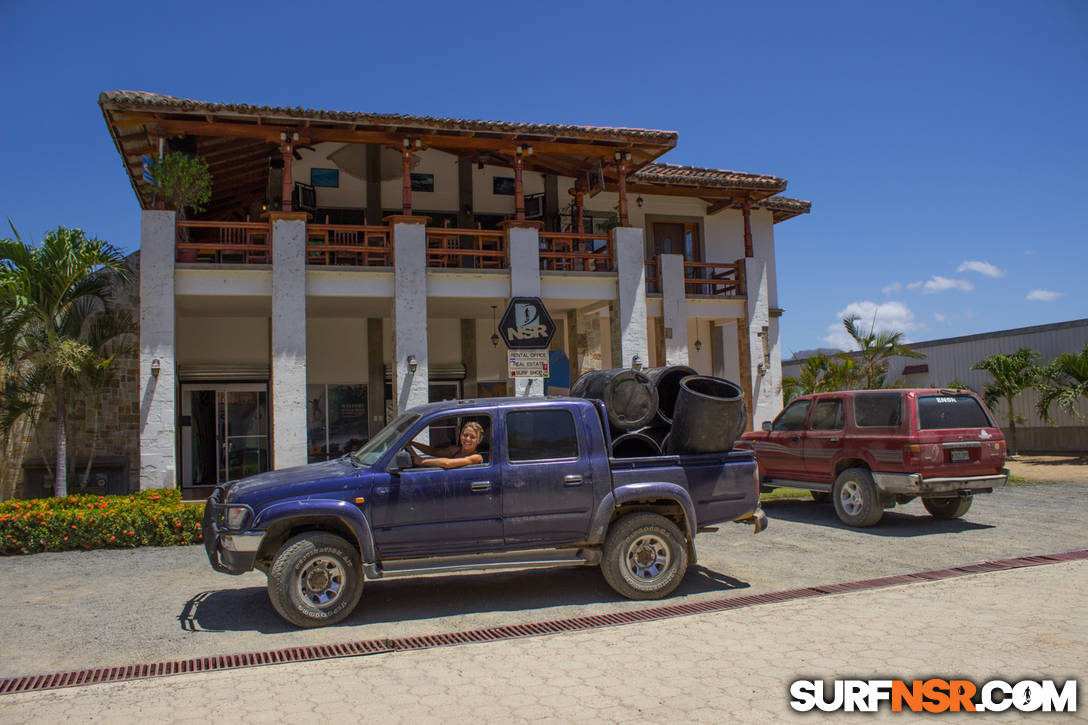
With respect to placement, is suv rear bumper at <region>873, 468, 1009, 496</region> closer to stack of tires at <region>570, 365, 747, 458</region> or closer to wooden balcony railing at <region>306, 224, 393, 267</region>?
stack of tires at <region>570, 365, 747, 458</region>

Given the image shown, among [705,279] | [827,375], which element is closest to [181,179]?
[705,279]

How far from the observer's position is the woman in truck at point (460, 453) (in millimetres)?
6754

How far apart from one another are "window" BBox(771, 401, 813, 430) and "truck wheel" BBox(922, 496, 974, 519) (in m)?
2.14

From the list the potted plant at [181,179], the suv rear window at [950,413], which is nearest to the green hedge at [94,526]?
the potted plant at [181,179]

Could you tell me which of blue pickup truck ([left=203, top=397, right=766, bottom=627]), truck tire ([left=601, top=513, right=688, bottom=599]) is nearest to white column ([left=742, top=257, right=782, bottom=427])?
blue pickup truck ([left=203, top=397, right=766, bottom=627])

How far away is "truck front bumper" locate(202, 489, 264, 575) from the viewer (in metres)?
6.28

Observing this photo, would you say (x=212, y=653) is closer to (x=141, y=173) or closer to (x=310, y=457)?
(x=310, y=457)

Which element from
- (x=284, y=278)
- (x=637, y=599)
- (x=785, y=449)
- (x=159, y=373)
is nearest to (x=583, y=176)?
(x=284, y=278)

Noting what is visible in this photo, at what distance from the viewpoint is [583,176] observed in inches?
716

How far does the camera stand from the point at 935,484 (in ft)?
32.7

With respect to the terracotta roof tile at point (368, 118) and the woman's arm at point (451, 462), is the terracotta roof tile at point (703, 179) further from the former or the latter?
the woman's arm at point (451, 462)

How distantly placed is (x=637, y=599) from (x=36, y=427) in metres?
12.9

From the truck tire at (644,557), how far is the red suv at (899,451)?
2.57 m

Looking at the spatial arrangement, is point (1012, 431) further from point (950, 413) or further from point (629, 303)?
point (950, 413)
